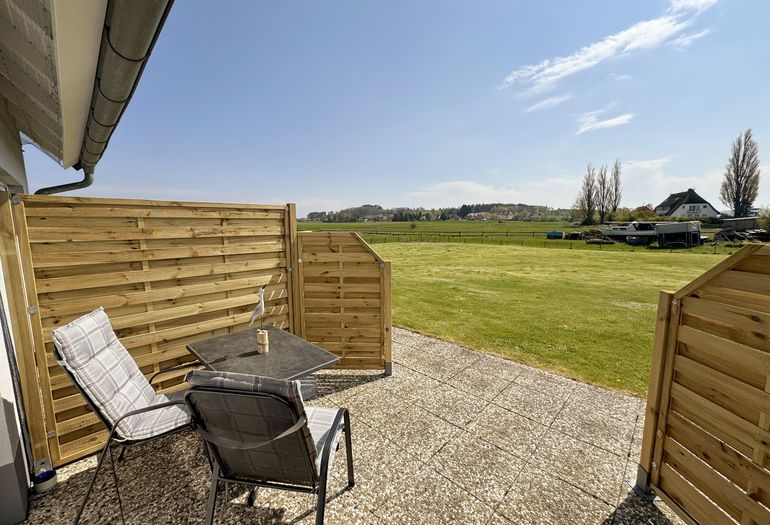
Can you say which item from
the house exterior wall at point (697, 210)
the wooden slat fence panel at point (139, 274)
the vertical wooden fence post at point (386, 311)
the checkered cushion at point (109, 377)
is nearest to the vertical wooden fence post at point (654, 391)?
the vertical wooden fence post at point (386, 311)

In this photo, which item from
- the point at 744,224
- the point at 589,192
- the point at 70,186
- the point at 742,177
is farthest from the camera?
the point at 589,192

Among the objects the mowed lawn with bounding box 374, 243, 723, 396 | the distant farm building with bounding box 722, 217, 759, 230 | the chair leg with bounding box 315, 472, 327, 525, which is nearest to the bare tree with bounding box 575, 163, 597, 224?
the distant farm building with bounding box 722, 217, 759, 230

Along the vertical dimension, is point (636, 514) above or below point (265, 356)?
below

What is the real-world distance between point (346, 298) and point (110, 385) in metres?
2.43

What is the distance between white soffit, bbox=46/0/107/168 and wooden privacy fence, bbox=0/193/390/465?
0.84m

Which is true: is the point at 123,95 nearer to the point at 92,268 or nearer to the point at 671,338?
the point at 92,268

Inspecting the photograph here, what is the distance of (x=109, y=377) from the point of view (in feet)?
7.36

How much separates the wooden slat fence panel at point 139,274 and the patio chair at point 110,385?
315 mm

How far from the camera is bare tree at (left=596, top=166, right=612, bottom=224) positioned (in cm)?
5169

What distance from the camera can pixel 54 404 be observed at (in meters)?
2.46

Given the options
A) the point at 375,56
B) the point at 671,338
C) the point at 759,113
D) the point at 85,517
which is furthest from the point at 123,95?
the point at 759,113

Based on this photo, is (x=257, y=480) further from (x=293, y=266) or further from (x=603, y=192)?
(x=603, y=192)

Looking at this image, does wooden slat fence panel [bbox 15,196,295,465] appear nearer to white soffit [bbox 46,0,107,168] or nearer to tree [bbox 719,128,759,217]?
white soffit [bbox 46,0,107,168]

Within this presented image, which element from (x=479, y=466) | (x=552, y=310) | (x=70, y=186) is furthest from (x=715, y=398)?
(x=70, y=186)
